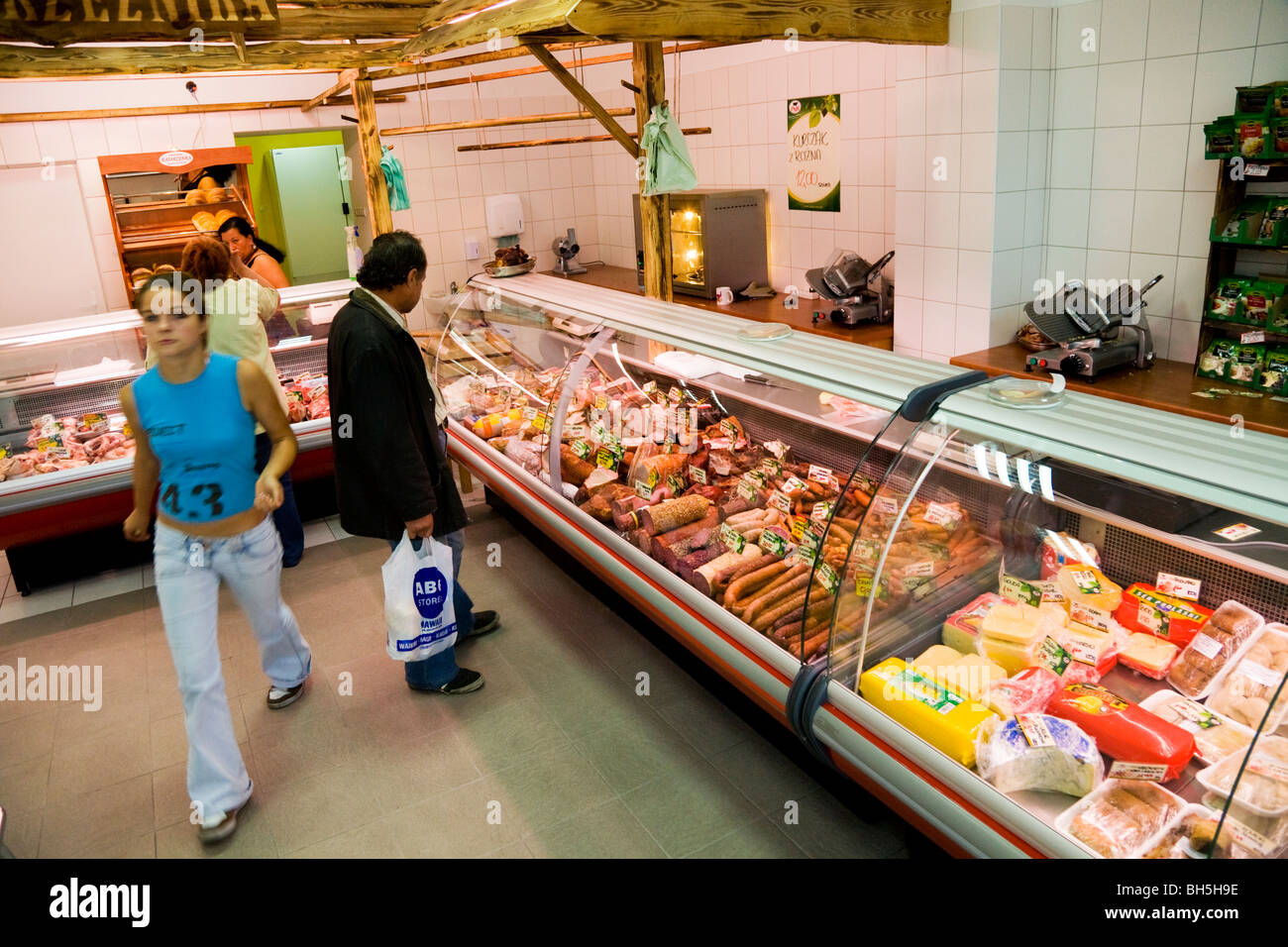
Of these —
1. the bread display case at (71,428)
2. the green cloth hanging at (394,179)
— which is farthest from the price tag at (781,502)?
the green cloth hanging at (394,179)

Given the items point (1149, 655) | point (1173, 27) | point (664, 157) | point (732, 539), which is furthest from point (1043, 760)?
point (1173, 27)

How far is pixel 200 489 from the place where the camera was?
2955 millimetres

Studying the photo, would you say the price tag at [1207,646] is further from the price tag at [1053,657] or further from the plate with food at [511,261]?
the plate with food at [511,261]

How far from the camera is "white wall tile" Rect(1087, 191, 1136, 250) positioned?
4.71 meters

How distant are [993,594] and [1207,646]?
58cm

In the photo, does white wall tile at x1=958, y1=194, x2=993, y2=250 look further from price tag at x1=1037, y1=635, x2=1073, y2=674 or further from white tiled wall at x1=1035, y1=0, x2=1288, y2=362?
price tag at x1=1037, y1=635, x2=1073, y2=674

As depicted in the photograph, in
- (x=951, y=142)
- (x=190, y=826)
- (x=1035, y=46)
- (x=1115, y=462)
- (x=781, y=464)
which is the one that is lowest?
(x=190, y=826)

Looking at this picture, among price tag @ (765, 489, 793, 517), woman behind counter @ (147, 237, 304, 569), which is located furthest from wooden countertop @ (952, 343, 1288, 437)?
woman behind counter @ (147, 237, 304, 569)

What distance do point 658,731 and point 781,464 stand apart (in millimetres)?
1183

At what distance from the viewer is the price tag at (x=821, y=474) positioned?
11.4 feet

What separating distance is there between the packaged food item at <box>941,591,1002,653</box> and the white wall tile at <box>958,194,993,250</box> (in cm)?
284

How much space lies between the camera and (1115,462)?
2.09 m
